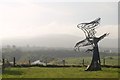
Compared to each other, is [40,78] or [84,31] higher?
[84,31]

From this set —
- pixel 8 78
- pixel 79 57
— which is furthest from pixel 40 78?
pixel 79 57

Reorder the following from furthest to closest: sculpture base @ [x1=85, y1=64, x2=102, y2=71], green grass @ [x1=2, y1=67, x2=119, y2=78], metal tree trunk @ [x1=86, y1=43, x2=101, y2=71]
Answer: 1. metal tree trunk @ [x1=86, y1=43, x2=101, y2=71]
2. sculpture base @ [x1=85, y1=64, x2=102, y2=71]
3. green grass @ [x1=2, y1=67, x2=119, y2=78]

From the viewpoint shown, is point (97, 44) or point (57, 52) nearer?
point (97, 44)

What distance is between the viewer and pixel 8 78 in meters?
18.5

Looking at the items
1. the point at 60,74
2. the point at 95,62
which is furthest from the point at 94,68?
the point at 60,74

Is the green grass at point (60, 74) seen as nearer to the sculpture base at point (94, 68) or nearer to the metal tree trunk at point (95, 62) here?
the sculpture base at point (94, 68)

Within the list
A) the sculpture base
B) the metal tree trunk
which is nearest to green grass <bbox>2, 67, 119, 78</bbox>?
the sculpture base

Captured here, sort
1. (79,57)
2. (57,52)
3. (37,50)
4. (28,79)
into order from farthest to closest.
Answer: (37,50) < (57,52) < (79,57) < (28,79)

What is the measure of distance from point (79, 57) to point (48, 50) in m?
15.6

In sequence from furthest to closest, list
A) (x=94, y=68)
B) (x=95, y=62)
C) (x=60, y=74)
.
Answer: (x=95, y=62)
(x=94, y=68)
(x=60, y=74)

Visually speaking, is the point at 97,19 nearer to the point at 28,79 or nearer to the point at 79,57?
the point at 28,79

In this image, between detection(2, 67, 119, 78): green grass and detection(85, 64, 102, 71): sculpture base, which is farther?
detection(85, 64, 102, 71): sculpture base

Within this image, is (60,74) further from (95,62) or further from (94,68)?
(95,62)

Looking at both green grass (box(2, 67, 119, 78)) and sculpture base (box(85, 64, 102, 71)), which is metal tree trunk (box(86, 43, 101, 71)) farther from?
green grass (box(2, 67, 119, 78))
